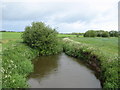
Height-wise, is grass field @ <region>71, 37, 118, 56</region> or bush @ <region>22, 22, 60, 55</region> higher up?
bush @ <region>22, 22, 60, 55</region>

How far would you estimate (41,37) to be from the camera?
55.6ft

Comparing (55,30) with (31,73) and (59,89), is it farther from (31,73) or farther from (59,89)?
(59,89)

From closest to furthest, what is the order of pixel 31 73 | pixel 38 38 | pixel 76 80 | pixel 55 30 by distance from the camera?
pixel 76 80, pixel 31 73, pixel 38 38, pixel 55 30

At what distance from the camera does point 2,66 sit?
743 cm

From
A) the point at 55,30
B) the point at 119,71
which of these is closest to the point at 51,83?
the point at 119,71

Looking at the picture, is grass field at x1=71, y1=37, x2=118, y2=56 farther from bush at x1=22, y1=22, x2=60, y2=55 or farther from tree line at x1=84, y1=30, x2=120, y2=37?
tree line at x1=84, y1=30, x2=120, y2=37

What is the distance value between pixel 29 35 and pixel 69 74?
9464mm

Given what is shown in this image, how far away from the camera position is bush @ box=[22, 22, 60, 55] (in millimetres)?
17031

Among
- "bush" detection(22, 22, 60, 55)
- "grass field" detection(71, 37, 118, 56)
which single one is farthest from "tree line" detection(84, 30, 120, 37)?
"bush" detection(22, 22, 60, 55)

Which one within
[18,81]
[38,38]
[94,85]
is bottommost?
[94,85]

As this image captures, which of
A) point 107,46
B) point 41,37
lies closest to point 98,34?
point 107,46

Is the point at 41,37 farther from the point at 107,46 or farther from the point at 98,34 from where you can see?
the point at 98,34

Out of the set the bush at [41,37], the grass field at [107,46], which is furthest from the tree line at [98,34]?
the bush at [41,37]

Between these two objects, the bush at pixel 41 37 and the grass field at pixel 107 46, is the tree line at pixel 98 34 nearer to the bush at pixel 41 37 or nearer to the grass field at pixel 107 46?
the grass field at pixel 107 46
